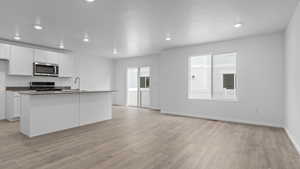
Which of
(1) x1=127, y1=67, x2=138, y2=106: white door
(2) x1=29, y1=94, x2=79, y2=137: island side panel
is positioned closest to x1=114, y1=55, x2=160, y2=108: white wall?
(1) x1=127, y1=67, x2=138, y2=106: white door

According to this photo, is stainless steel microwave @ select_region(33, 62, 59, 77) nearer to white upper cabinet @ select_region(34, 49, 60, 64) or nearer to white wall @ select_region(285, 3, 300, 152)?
white upper cabinet @ select_region(34, 49, 60, 64)

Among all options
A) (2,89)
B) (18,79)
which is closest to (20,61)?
(18,79)

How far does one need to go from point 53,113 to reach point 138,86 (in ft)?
15.7

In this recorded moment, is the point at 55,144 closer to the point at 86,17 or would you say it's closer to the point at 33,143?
the point at 33,143

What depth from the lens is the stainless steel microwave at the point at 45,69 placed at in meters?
5.29

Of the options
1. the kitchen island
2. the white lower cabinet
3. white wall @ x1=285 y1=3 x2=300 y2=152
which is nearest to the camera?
white wall @ x1=285 y1=3 x2=300 y2=152

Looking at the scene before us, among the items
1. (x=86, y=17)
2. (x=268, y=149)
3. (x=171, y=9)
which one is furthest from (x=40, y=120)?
(x=268, y=149)

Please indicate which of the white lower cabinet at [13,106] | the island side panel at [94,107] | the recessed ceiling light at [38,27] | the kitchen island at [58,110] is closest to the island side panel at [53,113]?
the kitchen island at [58,110]

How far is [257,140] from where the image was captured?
10.4ft

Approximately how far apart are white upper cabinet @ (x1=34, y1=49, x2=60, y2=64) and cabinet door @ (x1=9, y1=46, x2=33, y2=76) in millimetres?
174

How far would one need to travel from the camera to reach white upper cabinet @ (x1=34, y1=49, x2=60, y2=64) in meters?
5.29

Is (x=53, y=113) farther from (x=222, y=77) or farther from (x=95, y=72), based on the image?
(x=222, y=77)

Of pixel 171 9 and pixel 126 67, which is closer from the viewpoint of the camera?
pixel 171 9

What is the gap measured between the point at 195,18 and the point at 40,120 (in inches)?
165
